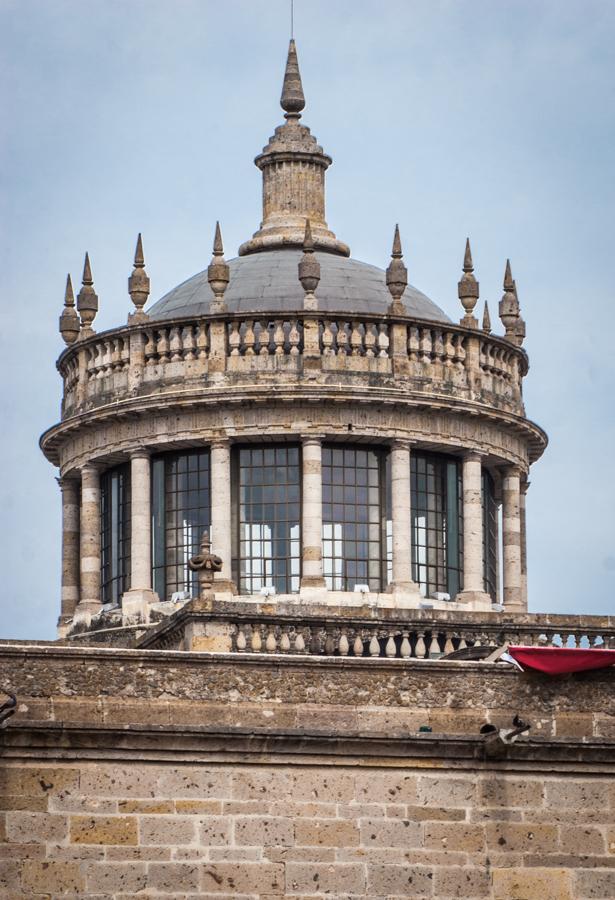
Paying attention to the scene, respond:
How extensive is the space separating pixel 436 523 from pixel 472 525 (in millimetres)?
724

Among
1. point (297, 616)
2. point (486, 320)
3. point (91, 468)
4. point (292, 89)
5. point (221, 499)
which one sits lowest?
point (297, 616)

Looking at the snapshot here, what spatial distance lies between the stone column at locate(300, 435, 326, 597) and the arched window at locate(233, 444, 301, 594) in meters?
0.45

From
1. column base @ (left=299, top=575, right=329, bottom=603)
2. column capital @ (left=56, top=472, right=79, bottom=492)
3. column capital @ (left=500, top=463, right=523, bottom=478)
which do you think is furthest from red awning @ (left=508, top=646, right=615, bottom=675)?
column capital @ (left=56, top=472, right=79, bottom=492)

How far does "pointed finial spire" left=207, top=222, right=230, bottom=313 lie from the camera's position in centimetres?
5947

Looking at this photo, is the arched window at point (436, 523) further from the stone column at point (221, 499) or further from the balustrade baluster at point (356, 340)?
the stone column at point (221, 499)

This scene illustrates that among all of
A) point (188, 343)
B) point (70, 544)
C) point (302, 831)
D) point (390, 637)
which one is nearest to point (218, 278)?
point (188, 343)

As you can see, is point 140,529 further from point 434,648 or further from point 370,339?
point 434,648

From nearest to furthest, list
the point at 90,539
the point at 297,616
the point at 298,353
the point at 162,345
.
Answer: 1. the point at 297,616
2. the point at 298,353
3. the point at 162,345
4. the point at 90,539

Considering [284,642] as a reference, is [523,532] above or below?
above

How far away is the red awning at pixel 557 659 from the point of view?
4103 cm

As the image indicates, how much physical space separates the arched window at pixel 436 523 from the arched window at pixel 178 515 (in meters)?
4.17

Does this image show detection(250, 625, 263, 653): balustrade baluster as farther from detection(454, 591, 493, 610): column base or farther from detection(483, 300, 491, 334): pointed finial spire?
detection(483, 300, 491, 334): pointed finial spire

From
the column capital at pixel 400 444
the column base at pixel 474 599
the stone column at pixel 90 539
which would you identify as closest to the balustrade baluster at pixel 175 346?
the stone column at pixel 90 539

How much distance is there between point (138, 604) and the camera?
59.0 metres
